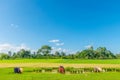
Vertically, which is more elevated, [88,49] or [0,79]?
[88,49]

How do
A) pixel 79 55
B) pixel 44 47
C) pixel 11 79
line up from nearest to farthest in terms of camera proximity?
pixel 11 79 → pixel 79 55 → pixel 44 47

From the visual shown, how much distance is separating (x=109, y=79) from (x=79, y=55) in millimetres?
107503

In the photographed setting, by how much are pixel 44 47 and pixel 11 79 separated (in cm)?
11633

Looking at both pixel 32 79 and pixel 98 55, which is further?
pixel 98 55

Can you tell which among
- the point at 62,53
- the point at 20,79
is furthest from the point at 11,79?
the point at 62,53

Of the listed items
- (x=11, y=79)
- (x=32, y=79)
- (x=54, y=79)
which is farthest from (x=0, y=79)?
(x=54, y=79)

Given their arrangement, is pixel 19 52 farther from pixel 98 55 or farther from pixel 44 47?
pixel 98 55

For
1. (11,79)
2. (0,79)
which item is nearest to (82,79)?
(11,79)

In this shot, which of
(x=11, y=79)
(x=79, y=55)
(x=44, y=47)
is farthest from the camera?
(x=44, y=47)

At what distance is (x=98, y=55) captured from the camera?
428ft

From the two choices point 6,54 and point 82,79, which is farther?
point 6,54

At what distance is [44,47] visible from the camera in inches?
5468

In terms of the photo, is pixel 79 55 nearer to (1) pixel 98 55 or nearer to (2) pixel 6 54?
(1) pixel 98 55

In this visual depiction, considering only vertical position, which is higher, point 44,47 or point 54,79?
point 44,47
